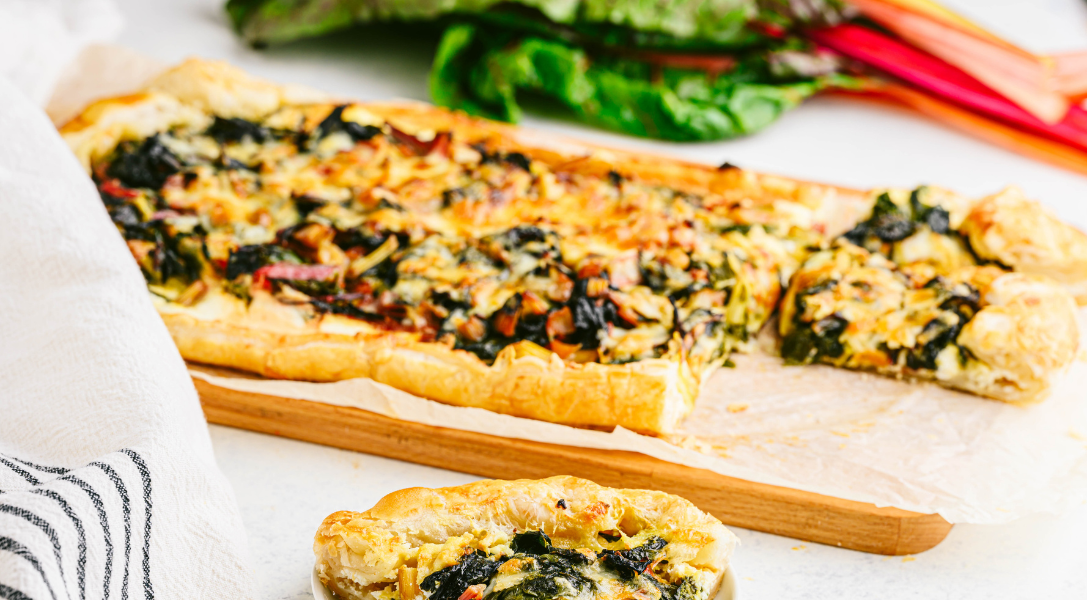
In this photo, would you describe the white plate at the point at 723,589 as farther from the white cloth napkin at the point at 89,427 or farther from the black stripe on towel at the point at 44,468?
the black stripe on towel at the point at 44,468

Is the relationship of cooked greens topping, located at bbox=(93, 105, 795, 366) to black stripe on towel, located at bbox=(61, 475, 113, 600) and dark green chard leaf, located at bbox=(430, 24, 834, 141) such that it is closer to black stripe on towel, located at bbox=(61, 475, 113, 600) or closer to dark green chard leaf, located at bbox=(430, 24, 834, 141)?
dark green chard leaf, located at bbox=(430, 24, 834, 141)

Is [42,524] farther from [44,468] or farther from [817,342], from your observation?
[817,342]

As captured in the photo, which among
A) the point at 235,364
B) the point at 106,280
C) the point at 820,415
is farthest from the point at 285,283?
the point at 820,415

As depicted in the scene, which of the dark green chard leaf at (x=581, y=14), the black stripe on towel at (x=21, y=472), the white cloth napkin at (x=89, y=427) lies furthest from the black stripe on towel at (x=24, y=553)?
the dark green chard leaf at (x=581, y=14)

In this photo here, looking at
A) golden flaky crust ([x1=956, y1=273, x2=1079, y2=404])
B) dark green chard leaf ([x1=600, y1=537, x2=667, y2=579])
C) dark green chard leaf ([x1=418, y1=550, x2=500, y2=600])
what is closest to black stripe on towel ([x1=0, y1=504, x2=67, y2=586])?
dark green chard leaf ([x1=418, y1=550, x2=500, y2=600])

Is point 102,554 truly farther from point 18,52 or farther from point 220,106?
point 18,52
